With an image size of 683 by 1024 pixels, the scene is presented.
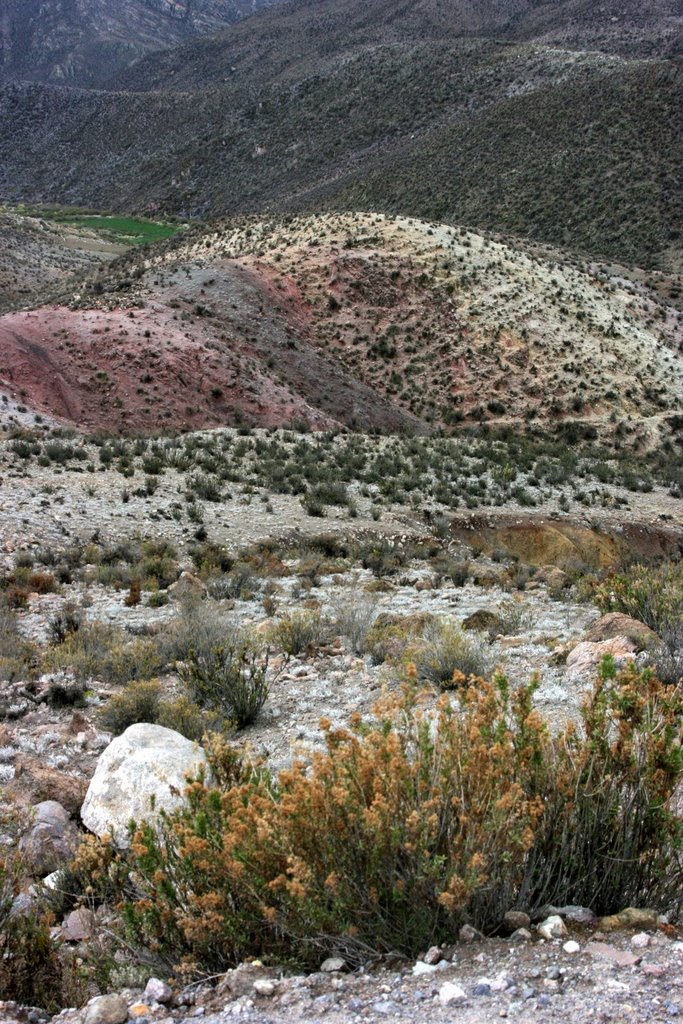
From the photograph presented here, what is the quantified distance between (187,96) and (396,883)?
12713 cm

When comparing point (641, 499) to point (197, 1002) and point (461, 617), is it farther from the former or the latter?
point (197, 1002)

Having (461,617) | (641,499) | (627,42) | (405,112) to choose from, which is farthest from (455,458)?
(627,42)

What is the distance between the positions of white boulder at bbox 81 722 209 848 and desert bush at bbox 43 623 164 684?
2455mm

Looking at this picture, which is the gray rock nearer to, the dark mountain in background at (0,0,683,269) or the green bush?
the green bush

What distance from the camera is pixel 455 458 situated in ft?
77.0

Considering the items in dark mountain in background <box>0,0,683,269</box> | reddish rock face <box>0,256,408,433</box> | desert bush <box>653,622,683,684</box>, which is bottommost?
desert bush <box>653,622,683,684</box>

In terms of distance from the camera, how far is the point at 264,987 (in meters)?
3.34

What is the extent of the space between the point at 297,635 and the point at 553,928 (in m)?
5.49

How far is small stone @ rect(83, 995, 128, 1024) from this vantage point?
3.39 metres

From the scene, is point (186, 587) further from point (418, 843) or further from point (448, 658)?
point (418, 843)

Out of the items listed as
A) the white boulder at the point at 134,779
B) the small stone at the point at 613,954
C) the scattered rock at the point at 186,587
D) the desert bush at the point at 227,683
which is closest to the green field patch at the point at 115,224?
the scattered rock at the point at 186,587

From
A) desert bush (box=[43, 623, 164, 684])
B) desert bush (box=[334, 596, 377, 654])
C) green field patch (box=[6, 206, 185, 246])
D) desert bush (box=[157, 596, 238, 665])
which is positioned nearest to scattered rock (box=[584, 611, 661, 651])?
desert bush (box=[334, 596, 377, 654])

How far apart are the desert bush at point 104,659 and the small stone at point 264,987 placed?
4.72 meters

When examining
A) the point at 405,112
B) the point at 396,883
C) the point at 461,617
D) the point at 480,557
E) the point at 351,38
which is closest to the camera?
the point at 396,883
